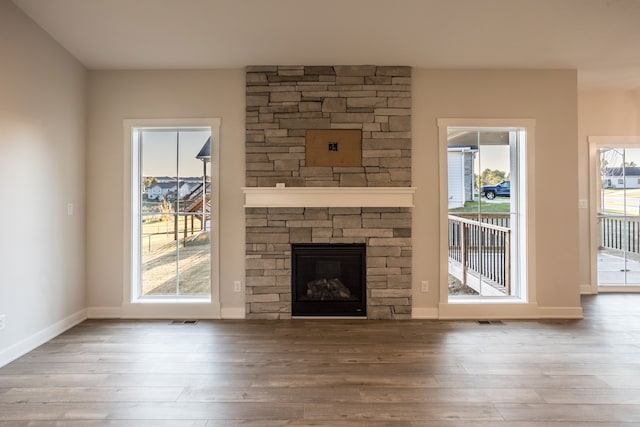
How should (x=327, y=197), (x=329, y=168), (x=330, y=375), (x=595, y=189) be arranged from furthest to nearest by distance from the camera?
(x=595, y=189) < (x=329, y=168) < (x=327, y=197) < (x=330, y=375)

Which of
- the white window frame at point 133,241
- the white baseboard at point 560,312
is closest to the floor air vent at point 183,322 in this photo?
the white window frame at point 133,241

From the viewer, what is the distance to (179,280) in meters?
3.85

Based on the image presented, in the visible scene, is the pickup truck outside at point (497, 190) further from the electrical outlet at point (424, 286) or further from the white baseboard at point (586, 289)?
the white baseboard at point (586, 289)

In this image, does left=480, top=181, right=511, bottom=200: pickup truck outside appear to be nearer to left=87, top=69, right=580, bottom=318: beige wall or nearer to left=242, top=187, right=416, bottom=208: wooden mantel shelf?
left=87, top=69, right=580, bottom=318: beige wall

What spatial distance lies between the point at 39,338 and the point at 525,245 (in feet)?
15.6

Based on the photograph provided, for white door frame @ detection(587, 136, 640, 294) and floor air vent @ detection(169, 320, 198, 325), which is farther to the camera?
white door frame @ detection(587, 136, 640, 294)

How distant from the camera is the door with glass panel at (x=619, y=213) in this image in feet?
15.5

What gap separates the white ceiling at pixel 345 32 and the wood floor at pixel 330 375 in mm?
2665

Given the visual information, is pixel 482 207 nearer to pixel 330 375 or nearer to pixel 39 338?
pixel 330 375

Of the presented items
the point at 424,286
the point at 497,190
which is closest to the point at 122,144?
the point at 424,286

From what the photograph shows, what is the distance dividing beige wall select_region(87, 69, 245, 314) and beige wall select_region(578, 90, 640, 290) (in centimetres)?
445

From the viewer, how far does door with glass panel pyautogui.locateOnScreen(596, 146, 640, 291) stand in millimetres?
4719

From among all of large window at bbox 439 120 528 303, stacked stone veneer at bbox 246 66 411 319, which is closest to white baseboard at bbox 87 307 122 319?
stacked stone veneer at bbox 246 66 411 319

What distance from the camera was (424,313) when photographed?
12.1 ft
